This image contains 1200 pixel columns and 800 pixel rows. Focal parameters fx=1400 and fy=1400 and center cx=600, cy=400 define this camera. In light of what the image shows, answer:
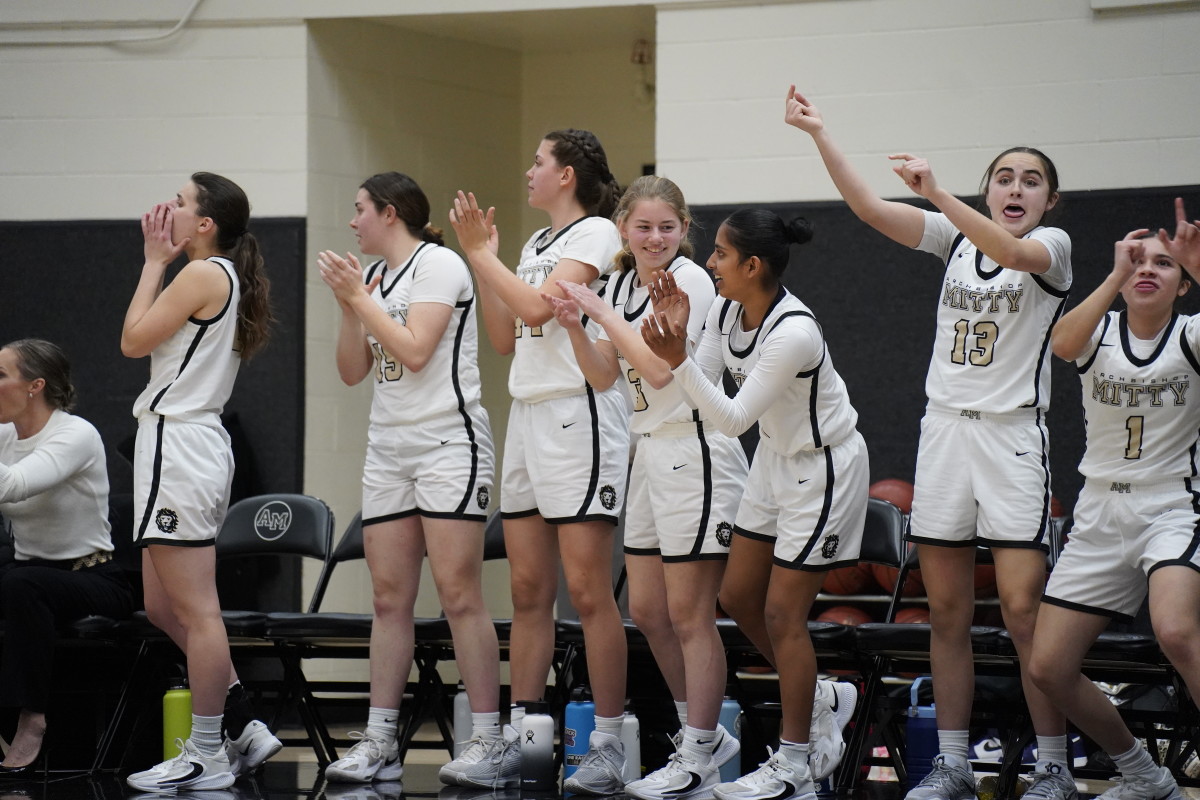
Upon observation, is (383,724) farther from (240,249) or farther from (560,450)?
(240,249)

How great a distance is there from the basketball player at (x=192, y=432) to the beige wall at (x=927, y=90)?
2335mm

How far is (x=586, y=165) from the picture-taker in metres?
4.30

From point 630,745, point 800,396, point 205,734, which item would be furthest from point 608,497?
point 205,734

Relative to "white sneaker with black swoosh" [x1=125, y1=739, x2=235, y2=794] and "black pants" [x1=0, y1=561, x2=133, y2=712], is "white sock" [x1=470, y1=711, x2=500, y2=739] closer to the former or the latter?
"white sneaker with black swoosh" [x1=125, y1=739, x2=235, y2=794]

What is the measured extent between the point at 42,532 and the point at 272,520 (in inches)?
32.3

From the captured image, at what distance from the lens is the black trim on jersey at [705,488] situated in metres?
3.94

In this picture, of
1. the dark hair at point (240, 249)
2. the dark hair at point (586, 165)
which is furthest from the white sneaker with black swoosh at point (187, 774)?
the dark hair at point (586, 165)

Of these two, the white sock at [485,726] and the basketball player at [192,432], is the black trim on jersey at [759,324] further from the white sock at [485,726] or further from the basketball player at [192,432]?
the basketball player at [192,432]

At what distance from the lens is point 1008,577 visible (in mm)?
3721

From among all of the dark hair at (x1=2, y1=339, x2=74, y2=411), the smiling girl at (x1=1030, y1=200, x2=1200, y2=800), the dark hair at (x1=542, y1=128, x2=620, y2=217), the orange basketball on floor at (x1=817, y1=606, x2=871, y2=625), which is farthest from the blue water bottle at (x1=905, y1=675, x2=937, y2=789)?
the dark hair at (x1=2, y1=339, x2=74, y2=411)

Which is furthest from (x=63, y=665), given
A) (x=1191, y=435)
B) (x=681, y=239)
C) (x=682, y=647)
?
(x=1191, y=435)

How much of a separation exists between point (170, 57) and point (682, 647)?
13.2 feet

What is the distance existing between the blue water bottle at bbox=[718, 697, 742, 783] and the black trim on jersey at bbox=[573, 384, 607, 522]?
30.0 inches

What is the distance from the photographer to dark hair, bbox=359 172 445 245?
4438 millimetres
